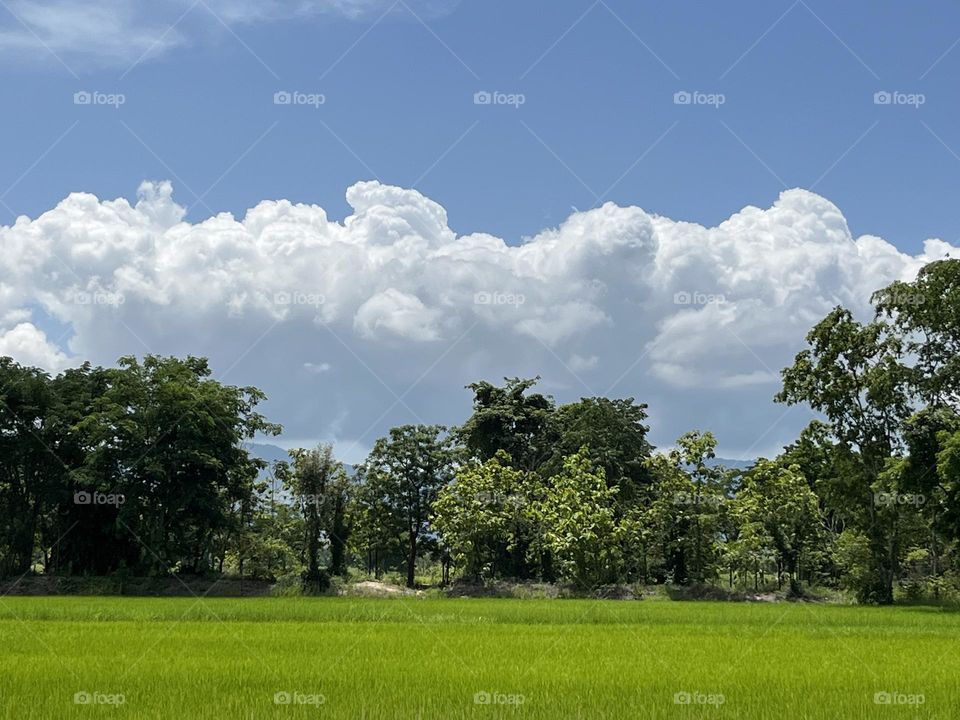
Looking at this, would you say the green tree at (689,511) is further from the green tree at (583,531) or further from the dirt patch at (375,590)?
the dirt patch at (375,590)

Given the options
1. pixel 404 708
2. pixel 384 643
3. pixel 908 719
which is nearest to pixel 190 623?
pixel 384 643

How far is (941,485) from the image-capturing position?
1502 inches

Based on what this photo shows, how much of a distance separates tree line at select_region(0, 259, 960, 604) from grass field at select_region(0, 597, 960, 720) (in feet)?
57.6

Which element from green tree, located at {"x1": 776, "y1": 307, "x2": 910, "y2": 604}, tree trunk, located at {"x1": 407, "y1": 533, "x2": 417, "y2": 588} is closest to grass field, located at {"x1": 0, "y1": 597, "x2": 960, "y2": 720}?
green tree, located at {"x1": 776, "y1": 307, "x2": 910, "y2": 604}

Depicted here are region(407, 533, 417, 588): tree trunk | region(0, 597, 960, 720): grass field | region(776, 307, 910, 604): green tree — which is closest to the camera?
region(0, 597, 960, 720): grass field

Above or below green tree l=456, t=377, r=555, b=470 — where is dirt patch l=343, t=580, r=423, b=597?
below

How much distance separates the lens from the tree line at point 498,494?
146ft

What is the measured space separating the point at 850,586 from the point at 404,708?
38.0 meters

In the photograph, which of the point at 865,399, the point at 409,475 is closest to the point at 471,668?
the point at 865,399

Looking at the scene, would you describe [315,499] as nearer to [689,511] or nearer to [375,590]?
[375,590]

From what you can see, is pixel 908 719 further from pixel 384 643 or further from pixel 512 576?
pixel 512 576

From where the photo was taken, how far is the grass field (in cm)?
1261

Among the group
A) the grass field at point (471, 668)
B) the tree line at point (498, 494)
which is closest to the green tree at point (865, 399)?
the tree line at point (498, 494)

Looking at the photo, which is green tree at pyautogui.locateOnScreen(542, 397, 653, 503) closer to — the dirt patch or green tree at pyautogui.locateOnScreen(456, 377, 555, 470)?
green tree at pyautogui.locateOnScreen(456, 377, 555, 470)
